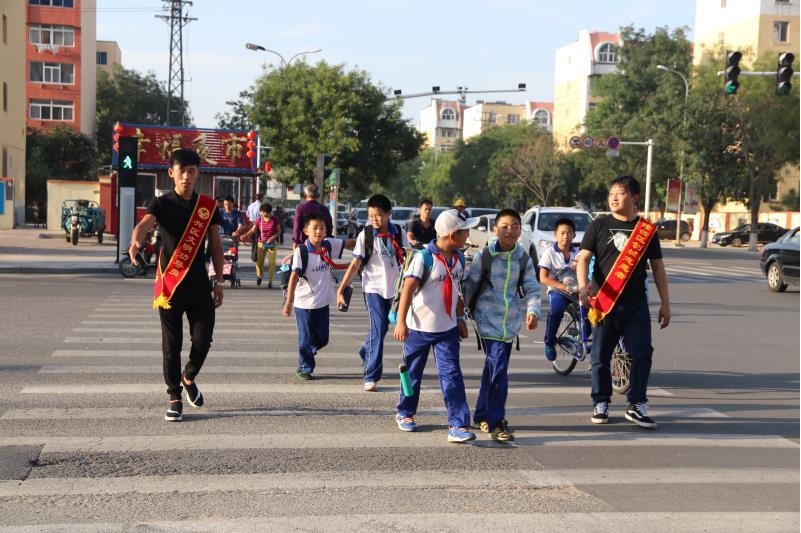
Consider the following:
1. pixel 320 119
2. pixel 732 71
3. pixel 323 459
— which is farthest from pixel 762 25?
pixel 323 459

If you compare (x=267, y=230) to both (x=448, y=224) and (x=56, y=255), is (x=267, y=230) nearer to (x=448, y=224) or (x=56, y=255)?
(x=56, y=255)

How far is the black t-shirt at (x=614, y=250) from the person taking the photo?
7141 millimetres

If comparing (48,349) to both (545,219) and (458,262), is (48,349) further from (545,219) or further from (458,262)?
(545,219)

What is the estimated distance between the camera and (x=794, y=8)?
6856 cm

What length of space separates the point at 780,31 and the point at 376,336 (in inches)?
2727

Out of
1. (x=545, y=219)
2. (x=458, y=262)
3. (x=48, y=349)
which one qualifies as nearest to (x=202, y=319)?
(x=458, y=262)

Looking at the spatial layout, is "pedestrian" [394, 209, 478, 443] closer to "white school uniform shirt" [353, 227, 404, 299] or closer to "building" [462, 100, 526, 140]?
"white school uniform shirt" [353, 227, 404, 299]

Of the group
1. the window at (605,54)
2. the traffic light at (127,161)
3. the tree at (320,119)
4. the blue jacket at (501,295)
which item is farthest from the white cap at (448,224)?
the window at (605,54)

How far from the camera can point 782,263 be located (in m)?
20.9

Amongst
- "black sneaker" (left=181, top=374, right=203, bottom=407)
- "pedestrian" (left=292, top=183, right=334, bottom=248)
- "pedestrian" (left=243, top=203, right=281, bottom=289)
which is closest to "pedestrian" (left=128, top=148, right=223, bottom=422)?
"black sneaker" (left=181, top=374, right=203, bottom=407)

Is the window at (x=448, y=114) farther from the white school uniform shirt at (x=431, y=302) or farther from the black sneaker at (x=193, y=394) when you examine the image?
the white school uniform shirt at (x=431, y=302)

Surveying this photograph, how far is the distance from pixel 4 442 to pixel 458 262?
319cm

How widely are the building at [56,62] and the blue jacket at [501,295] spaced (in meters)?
61.4

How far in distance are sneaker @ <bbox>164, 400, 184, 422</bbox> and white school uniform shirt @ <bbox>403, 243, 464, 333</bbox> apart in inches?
69.4
